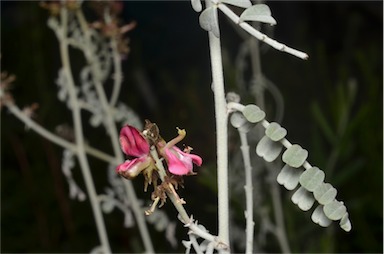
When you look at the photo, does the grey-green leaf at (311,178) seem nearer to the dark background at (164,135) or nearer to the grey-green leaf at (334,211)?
the grey-green leaf at (334,211)

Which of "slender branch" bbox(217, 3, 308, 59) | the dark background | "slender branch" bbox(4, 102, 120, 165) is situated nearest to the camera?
"slender branch" bbox(217, 3, 308, 59)

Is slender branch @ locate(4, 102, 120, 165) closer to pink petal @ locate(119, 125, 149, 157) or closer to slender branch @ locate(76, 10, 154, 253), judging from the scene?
slender branch @ locate(76, 10, 154, 253)

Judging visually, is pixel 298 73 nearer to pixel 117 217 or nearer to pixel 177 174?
pixel 117 217

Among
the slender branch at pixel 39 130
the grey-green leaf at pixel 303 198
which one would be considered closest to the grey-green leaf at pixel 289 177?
the grey-green leaf at pixel 303 198

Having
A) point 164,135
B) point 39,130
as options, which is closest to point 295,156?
point 39,130

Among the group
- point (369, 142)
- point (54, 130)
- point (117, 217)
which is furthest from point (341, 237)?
point (54, 130)

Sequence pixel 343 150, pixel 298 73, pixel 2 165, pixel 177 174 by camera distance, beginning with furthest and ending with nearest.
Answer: pixel 298 73, pixel 2 165, pixel 343 150, pixel 177 174

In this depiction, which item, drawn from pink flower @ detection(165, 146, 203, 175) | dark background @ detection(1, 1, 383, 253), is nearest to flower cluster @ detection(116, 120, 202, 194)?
pink flower @ detection(165, 146, 203, 175)
